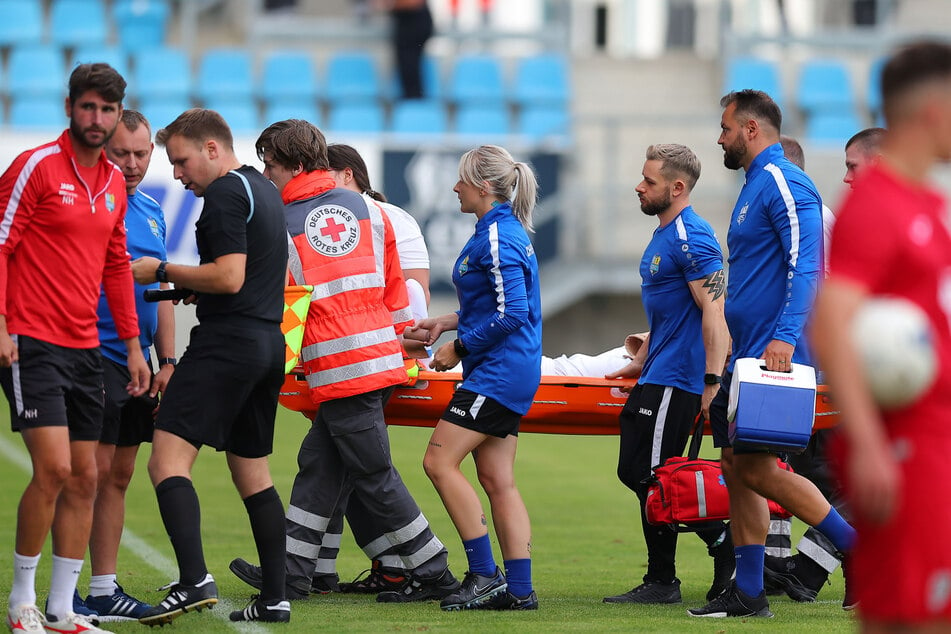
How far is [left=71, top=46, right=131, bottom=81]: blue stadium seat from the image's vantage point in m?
18.2

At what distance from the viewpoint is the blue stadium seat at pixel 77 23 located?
1900 centimetres

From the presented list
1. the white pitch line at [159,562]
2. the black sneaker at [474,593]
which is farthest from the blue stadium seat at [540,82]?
the black sneaker at [474,593]

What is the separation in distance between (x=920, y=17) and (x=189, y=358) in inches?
684

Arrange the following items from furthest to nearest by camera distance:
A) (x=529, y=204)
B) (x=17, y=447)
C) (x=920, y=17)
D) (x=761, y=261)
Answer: (x=920, y=17) < (x=17, y=447) < (x=529, y=204) < (x=761, y=261)

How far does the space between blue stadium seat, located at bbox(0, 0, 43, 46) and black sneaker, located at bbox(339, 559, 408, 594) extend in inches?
558

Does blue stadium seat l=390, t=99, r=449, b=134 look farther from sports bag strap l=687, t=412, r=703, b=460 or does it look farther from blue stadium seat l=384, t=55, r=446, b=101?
sports bag strap l=687, t=412, r=703, b=460

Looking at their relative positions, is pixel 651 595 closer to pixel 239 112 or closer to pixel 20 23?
pixel 239 112

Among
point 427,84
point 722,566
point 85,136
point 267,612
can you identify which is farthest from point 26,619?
point 427,84

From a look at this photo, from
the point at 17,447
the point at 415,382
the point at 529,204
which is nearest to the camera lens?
the point at 529,204

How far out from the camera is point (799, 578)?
650cm

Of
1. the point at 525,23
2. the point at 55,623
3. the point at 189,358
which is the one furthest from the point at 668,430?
the point at 525,23

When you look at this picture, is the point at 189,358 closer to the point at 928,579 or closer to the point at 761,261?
the point at 761,261

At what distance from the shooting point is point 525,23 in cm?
2136

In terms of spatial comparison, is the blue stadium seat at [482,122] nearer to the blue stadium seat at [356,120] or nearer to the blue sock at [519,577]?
the blue stadium seat at [356,120]
